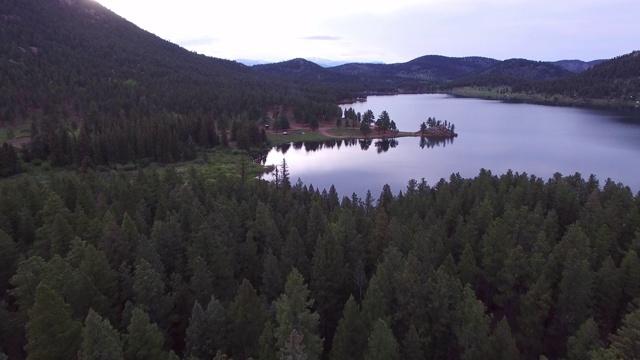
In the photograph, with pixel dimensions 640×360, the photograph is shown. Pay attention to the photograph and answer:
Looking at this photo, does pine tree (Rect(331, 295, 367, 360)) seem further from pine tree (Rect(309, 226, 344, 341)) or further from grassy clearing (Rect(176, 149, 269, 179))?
grassy clearing (Rect(176, 149, 269, 179))

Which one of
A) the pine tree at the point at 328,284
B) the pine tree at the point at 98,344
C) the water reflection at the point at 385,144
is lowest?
the water reflection at the point at 385,144

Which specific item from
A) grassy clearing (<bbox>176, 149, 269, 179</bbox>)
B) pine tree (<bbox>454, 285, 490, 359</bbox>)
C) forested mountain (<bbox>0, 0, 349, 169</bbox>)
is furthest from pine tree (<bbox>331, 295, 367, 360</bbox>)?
forested mountain (<bbox>0, 0, 349, 169</bbox>)

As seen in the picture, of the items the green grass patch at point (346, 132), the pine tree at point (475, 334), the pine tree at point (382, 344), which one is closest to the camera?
the pine tree at point (382, 344)

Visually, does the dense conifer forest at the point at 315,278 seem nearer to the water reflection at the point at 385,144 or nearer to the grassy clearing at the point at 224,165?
the grassy clearing at the point at 224,165

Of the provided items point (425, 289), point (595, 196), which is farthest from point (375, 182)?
point (425, 289)

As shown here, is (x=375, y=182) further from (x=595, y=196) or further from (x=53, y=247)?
(x=53, y=247)

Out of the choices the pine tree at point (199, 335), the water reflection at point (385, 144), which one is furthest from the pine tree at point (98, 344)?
the water reflection at point (385, 144)

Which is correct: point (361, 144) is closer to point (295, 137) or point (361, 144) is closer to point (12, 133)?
point (295, 137)
